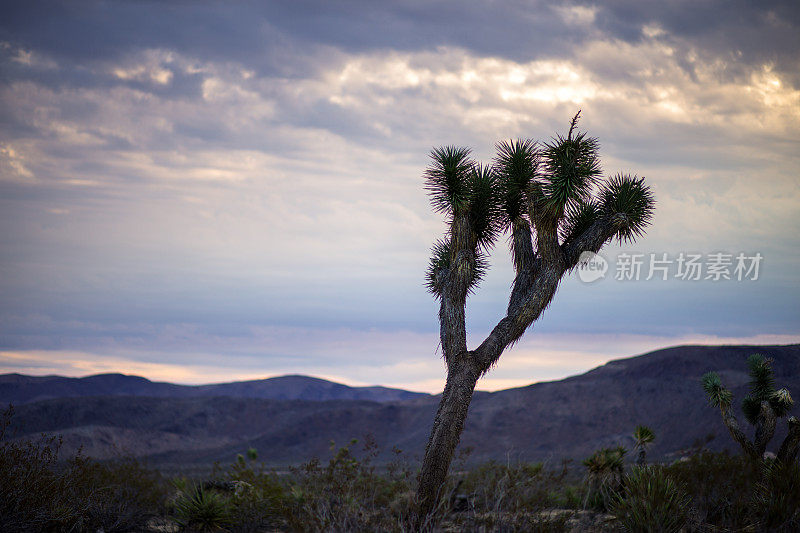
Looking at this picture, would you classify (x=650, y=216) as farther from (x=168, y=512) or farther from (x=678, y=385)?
(x=678, y=385)

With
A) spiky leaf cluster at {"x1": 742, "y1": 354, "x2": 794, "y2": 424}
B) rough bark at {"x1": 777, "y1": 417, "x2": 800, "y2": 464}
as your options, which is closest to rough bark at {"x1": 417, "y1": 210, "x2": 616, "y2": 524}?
rough bark at {"x1": 777, "y1": 417, "x2": 800, "y2": 464}

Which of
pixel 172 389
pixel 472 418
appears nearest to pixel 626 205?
pixel 472 418

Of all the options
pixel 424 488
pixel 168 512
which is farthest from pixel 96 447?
pixel 424 488

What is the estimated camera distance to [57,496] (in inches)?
438

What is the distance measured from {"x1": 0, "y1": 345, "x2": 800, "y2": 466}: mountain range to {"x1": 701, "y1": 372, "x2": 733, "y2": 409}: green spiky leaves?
33.8 metres

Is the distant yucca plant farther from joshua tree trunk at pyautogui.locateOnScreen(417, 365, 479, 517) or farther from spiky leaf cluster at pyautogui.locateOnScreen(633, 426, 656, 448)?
spiky leaf cluster at pyautogui.locateOnScreen(633, 426, 656, 448)

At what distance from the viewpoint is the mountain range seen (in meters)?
56.4

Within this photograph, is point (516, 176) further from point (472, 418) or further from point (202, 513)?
point (472, 418)

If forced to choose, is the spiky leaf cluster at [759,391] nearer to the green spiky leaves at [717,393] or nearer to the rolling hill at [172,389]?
the green spiky leaves at [717,393]

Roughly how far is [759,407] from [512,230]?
10202mm

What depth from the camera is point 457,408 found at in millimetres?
11727

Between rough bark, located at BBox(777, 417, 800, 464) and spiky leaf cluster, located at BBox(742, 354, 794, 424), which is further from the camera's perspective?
spiky leaf cluster, located at BBox(742, 354, 794, 424)

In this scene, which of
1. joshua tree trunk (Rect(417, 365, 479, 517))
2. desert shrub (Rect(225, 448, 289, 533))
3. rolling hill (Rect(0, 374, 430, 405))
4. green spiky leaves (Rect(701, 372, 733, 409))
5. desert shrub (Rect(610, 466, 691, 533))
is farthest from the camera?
rolling hill (Rect(0, 374, 430, 405))

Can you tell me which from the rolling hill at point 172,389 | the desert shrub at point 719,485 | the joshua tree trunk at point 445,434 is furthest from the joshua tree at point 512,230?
the rolling hill at point 172,389
